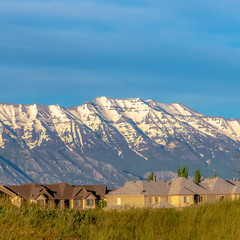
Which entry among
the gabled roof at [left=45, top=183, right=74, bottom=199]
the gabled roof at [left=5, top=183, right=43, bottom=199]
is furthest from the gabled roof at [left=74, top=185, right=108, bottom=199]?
the gabled roof at [left=5, top=183, right=43, bottom=199]

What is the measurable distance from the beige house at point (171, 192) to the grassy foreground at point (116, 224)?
122097 millimetres

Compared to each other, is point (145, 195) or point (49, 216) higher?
point (145, 195)

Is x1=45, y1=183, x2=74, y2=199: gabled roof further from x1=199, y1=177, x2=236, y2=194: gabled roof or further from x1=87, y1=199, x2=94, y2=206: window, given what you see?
x1=199, y1=177, x2=236, y2=194: gabled roof

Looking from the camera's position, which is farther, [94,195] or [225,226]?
[94,195]

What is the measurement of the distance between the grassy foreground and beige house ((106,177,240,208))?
401 feet

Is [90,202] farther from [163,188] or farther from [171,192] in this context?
[171,192]

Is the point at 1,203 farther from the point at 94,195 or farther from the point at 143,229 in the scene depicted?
the point at 94,195

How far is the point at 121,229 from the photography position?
2252 centimetres

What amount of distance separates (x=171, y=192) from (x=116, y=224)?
128173mm

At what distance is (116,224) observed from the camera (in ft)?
75.3

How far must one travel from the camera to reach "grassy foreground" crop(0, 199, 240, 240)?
2178 cm

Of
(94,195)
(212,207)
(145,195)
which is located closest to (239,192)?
(145,195)

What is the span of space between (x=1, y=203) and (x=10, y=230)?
329 cm

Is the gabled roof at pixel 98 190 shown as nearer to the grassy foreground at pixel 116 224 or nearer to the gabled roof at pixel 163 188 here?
the gabled roof at pixel 163 188
